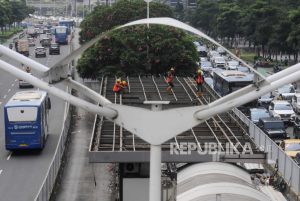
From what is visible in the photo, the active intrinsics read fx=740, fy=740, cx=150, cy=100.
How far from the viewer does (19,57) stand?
11.3m

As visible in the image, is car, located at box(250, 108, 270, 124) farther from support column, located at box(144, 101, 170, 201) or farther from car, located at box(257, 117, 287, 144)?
support column, located at box(144, 101, 170, 201)

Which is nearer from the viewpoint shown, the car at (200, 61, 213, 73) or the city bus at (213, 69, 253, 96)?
the city bus at (213, 69, 253, 96)

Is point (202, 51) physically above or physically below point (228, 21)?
below

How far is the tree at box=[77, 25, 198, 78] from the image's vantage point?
43406 mm

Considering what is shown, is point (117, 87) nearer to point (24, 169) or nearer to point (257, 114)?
point (24, 169)

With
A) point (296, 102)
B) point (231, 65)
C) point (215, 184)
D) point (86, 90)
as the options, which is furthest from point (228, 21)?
point (86, 90)

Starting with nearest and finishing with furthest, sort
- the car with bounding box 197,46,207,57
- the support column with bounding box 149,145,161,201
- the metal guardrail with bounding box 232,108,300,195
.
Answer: the support column with bounding box 149,145,161,201, the metal guardrail with bounding box 232,108,300,195, the car with bounding box 197,46,207,57

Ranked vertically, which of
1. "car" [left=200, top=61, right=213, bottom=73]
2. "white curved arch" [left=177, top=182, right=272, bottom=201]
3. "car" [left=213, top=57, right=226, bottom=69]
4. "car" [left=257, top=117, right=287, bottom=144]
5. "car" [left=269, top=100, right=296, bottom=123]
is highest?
"white curved arch" [left=177, top=182, right=272, bottom=201]

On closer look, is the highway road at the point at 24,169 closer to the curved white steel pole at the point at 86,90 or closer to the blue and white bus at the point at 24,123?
the blue and white bus at the point at 24,123

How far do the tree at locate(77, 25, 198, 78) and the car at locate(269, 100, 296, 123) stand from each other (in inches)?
235

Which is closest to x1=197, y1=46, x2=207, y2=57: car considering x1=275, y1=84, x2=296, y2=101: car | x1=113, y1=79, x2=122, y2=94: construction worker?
x1=275, y1=84, x2=296, y2=101: car

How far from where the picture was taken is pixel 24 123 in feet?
98.5

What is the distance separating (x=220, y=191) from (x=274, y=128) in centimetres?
2229

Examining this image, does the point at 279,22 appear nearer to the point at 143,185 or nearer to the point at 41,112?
the point at 41,112
